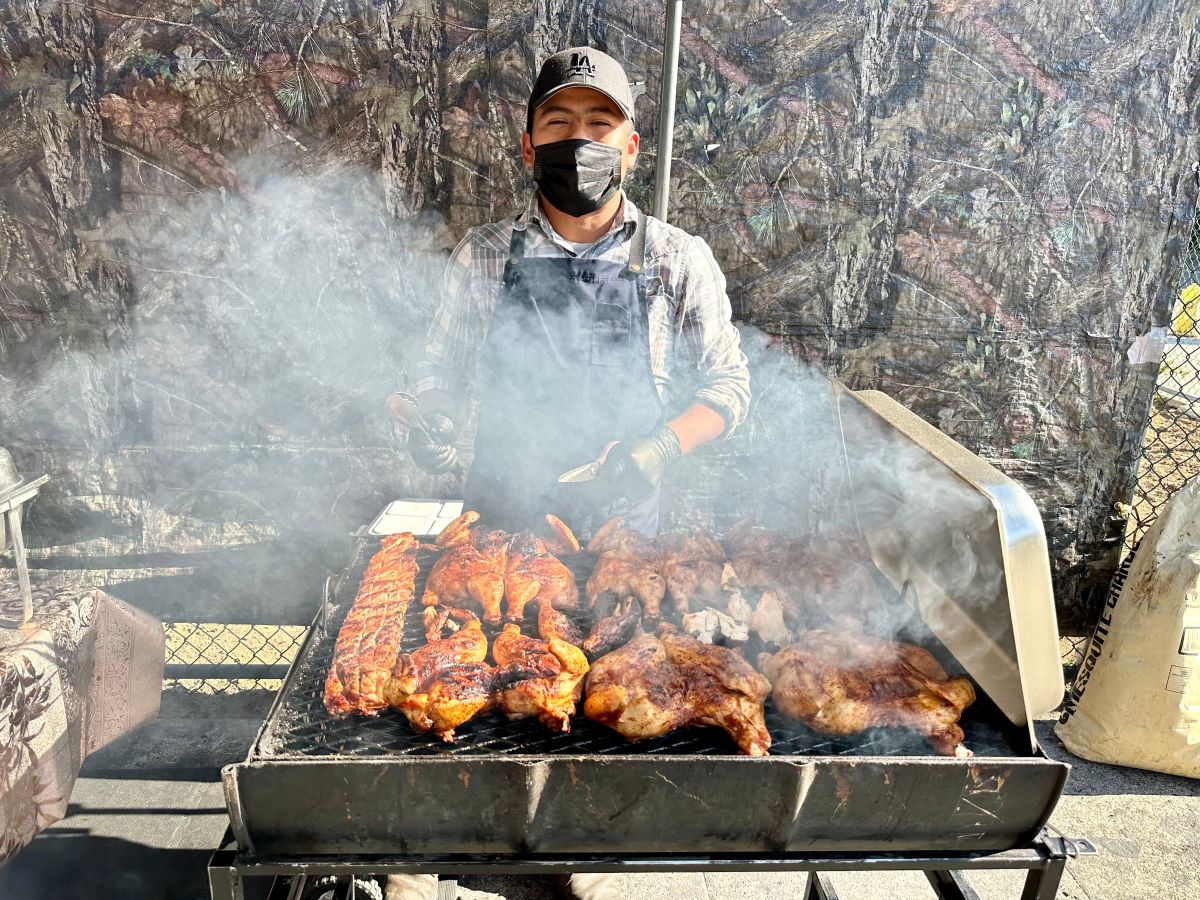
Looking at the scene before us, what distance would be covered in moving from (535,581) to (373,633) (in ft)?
1.96

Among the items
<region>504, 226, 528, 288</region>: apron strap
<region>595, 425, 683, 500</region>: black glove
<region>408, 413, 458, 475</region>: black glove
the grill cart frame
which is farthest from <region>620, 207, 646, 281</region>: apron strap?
the grill cart frame

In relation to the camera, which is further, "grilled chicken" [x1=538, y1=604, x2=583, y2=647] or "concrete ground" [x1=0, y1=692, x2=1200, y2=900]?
"concrete ground" [x1=0, y1=692, x2=1200, y2=900]

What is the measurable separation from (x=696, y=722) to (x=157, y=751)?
3666 millimetres

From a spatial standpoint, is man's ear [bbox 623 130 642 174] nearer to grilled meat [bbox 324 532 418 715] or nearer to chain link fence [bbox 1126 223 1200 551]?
grilled meat [bbox 324 532 418 715]

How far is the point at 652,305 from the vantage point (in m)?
3.72

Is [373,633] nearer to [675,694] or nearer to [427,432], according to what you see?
[675,694]

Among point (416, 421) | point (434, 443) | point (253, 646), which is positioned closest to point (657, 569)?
point (434, 443)

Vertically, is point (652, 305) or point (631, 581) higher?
point (652, 305)

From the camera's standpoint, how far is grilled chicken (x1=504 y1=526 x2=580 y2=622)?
2.66 m

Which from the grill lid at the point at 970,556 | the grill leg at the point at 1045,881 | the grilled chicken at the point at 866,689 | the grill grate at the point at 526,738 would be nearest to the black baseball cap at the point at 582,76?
the grill lid at the point at 970,556

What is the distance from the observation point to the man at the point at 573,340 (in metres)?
3.43

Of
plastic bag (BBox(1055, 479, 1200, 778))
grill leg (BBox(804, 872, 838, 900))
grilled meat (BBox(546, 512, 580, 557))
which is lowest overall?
grill leg (BBox(804, 872, 838, 900))

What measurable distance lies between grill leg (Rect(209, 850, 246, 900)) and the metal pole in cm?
339

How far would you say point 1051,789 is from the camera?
1960 mm
